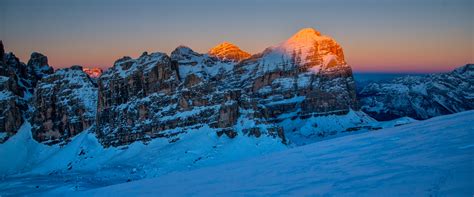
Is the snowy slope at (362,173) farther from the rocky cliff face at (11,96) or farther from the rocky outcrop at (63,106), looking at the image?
the rocky cliff face at (11,96)

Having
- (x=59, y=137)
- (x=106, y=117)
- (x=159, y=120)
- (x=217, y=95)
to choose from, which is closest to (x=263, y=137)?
(x=217, y=95)

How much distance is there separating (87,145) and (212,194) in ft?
462

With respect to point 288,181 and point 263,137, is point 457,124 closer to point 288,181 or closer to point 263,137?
point 288,181

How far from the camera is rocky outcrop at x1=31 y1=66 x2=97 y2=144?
16812 cm

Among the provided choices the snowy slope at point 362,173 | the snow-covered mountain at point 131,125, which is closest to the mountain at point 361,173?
the snowy slope at point 362,173

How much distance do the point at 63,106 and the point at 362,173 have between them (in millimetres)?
167957

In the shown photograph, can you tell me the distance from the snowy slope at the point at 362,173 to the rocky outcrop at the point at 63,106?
15118 centimetres

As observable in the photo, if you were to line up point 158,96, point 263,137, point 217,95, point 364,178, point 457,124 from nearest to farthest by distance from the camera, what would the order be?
point 364,178, point 457,124, point 263,137, point 217,95, point 158,96

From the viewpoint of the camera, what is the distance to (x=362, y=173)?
16828mm

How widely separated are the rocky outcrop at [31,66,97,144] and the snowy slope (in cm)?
15118

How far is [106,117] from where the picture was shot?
157 meters

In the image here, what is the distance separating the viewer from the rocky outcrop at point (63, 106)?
168 m

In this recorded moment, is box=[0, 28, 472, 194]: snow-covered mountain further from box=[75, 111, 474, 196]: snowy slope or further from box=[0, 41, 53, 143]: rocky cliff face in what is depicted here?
box=[75, 111, 474, 196]: snowy slope

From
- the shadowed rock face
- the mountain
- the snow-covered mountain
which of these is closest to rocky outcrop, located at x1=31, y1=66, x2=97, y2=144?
the snow-covered mountain
